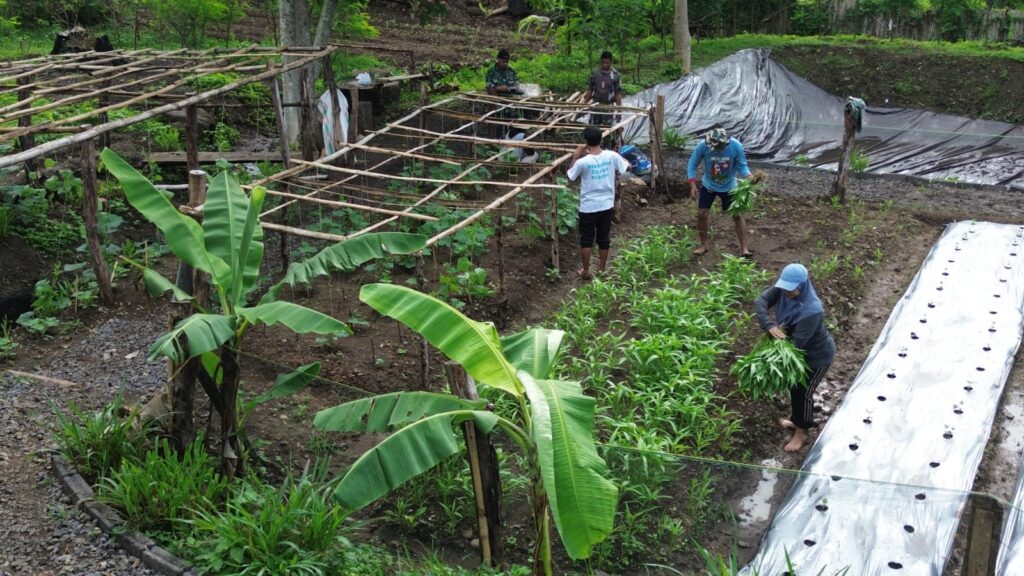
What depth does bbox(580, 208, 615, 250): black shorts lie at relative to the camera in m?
9.15

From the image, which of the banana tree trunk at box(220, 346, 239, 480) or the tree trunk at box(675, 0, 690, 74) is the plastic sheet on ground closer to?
the tree trunk at box(675, 0, 690, 74)

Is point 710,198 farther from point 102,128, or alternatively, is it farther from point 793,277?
point 102,128

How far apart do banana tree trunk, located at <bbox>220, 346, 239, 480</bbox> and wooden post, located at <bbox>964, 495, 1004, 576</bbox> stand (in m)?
3.97

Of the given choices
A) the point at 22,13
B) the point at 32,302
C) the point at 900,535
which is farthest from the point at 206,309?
the point at 22,13

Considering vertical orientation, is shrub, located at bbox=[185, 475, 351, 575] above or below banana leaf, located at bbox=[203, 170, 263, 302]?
below

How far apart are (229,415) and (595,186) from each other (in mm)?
4543

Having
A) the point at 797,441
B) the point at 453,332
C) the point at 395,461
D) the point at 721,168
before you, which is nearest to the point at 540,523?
the point at 395,461

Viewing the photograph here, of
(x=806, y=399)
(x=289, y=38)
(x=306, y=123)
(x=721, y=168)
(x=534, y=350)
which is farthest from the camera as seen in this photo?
(x=289, y=38)

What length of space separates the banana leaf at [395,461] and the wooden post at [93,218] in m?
4.83

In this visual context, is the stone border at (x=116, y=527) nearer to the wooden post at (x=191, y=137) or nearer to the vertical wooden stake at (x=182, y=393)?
the vertical wooden stake at (x=182, y=393)

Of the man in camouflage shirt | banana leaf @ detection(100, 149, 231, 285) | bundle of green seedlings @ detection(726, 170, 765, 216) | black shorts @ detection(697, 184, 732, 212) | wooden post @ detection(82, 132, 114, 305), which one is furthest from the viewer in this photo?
the man in camouflage shirt

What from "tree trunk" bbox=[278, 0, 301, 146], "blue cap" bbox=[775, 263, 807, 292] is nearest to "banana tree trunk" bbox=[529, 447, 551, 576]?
"blue cap" bbox=[775, 263, 807, 292]

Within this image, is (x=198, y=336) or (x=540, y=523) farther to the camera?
(x=198, y=336)

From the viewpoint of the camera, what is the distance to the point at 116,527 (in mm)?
5098
